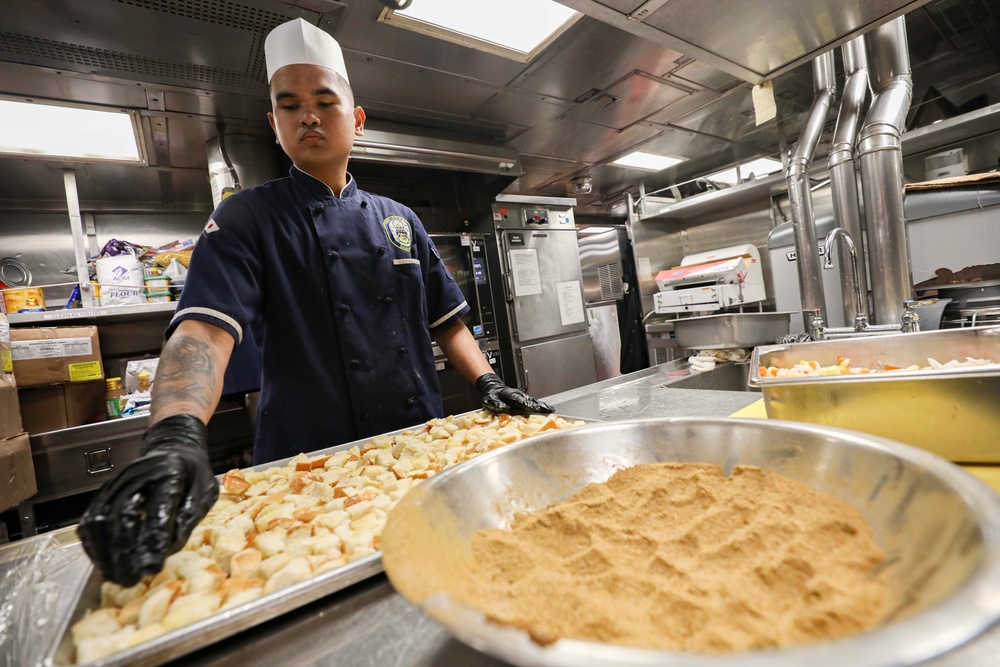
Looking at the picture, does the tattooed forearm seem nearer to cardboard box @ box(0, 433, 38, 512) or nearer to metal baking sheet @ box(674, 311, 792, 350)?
cardboard box @ box(0, 433, 38, 512)

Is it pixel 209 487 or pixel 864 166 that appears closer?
pixel 209 487

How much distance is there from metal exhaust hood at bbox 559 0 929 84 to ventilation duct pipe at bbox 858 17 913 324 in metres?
0.95

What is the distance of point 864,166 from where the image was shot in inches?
91.7

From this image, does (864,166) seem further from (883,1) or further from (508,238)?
(508,238)

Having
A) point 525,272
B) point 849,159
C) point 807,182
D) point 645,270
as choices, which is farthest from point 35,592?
point 645,270

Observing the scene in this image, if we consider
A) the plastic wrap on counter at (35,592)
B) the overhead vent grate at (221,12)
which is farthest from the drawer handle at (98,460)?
the overhead vent grate at (221,12)

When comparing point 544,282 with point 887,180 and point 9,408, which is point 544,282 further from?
point 9,408

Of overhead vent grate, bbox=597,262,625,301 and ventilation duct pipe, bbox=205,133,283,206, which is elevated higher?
ventilation duct pipe, bbox=205,133,283,206

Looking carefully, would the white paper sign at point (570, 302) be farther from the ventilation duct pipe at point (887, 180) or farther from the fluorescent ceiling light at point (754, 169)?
the ventilation duct pipe at point (887, 180)

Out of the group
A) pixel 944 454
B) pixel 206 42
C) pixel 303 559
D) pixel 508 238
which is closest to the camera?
pixel 303 559

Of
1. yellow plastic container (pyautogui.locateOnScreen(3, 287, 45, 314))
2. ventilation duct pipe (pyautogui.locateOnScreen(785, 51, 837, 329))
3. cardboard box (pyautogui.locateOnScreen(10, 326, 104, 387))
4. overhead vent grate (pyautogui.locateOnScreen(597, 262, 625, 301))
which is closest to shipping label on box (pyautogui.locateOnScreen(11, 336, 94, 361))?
cardboard box (pyautogui.locateOnScreen(10, 326, 104, 387))

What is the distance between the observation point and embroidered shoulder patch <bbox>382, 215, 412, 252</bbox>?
59.9 inches

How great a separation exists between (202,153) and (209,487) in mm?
3218

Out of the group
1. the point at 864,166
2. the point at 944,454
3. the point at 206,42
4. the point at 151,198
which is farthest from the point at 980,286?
the point at 151,198
